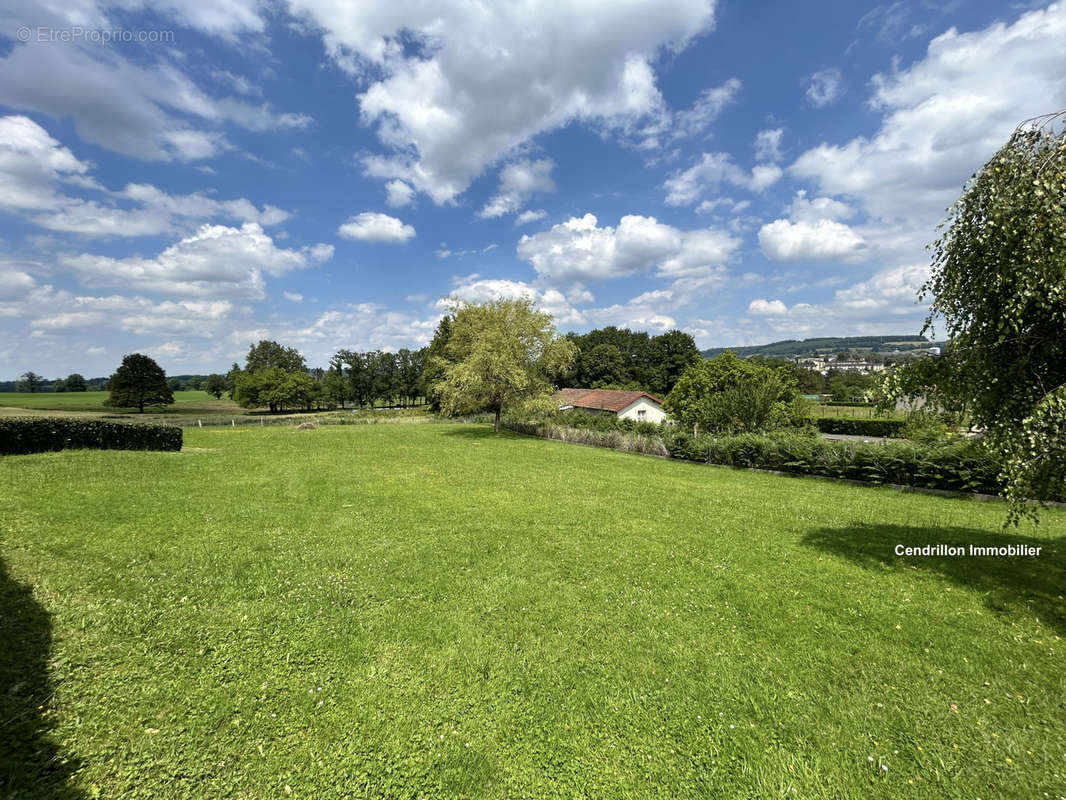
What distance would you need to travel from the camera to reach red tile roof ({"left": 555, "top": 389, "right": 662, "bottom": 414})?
160 ft

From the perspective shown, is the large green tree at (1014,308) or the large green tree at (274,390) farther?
the large green tree at (274,390)

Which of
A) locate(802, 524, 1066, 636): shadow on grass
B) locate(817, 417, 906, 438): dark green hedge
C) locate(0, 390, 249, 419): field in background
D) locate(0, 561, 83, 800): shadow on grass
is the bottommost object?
locate(817, 417, 906, 438): dark green hedge

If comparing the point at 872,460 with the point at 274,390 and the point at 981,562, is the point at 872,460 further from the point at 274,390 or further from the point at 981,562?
the point at 274,390

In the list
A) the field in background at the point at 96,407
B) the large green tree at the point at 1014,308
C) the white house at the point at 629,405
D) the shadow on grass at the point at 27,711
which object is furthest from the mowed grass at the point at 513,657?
Answer: the field in background at the point at 96,407

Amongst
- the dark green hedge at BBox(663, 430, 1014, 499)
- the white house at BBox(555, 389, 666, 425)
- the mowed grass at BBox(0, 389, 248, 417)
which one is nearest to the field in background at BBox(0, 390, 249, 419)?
the mowed grass at BBox(0, 389, 248, 417)

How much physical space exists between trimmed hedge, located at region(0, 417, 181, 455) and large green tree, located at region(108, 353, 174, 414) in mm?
56959

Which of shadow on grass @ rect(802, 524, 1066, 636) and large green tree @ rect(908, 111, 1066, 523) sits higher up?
large green tree @ rect(908, 111, 1066, 523)

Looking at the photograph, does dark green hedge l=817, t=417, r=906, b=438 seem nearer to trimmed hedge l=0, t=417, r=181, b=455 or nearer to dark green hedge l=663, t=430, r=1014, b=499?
dark green hedge l=663, t=430, r=1014, b=499

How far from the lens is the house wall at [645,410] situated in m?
48.1

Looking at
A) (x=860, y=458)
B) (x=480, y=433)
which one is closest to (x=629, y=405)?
(x=480, y=433)

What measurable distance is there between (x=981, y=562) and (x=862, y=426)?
41.9 meters

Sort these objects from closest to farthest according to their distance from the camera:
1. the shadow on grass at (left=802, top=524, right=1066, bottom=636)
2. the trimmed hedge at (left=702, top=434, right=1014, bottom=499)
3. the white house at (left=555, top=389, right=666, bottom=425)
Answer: the shadow on grass at (left=802, top=524, right=1066, bottom=636), the trimmed hedge at (left=702, top=434, right=1014, bottom=499), the white house at (left=555, top=389, right=666, bottom=425)

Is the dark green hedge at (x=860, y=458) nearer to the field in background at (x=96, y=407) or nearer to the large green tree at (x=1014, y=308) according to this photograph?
the large green tree at (x=1014, y=308)

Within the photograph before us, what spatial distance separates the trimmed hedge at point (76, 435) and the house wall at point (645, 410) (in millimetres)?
40165
